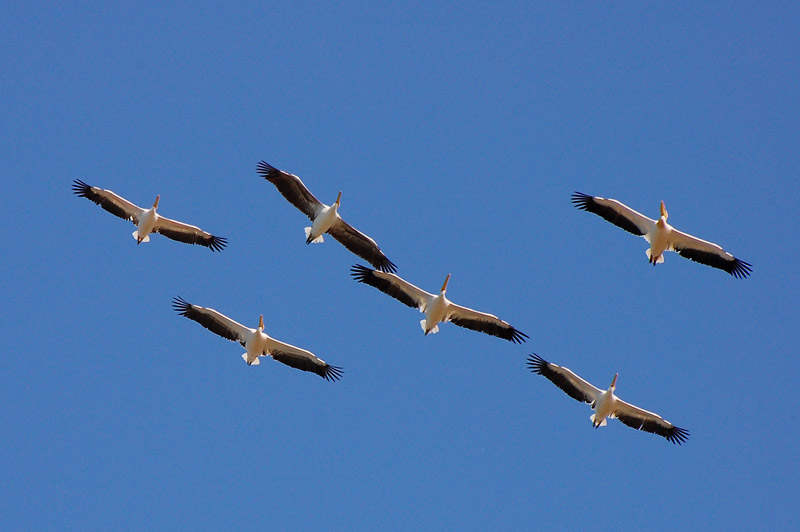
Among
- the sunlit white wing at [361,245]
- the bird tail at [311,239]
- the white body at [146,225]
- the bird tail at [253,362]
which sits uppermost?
the sunlit white wing at [361,245]

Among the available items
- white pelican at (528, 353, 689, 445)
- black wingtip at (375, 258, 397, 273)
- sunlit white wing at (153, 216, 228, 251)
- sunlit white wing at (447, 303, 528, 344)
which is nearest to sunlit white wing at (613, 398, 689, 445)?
white pelican at (528, 353, 689, 445)

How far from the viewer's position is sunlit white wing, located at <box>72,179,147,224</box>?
1121 inches

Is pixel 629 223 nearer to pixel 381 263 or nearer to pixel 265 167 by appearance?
pixel 381 263

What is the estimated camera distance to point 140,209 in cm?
2861

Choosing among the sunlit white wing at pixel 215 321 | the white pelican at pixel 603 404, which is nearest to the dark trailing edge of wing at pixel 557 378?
the white pelican at pixel 603 404

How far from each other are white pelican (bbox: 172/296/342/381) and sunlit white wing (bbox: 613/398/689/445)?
7125mm

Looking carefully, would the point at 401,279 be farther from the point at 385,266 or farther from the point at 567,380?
the point at 567,380

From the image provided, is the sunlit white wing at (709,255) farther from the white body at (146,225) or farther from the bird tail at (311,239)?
the white body at (146,225)

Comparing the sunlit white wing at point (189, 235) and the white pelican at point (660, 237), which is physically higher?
the white pelican at point (660, 237)

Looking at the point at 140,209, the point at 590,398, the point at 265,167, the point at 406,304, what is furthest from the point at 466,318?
the point at 140,209

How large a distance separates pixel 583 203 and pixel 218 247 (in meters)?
9.16

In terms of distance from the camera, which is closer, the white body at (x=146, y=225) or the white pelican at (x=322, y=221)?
the white pelican at (x=322, y=221)

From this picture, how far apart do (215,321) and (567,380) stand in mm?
8613

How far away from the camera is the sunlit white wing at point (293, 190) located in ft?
86.2
